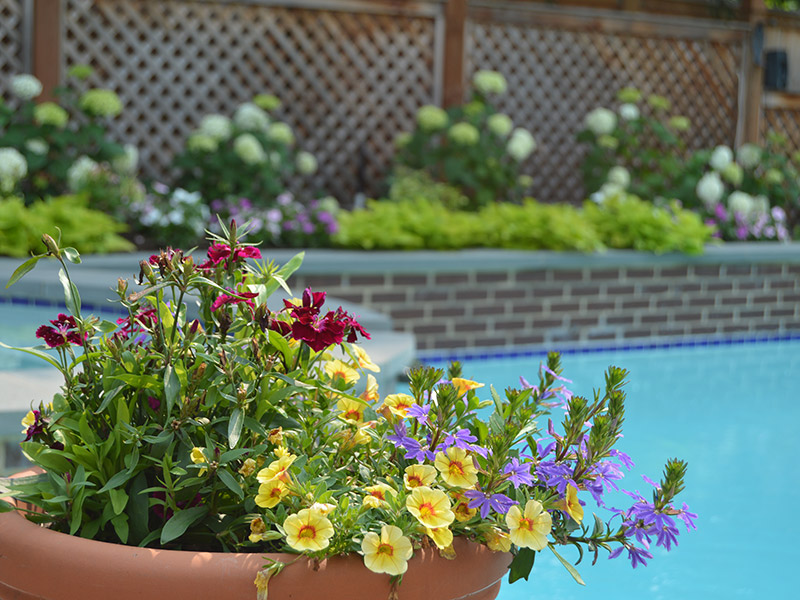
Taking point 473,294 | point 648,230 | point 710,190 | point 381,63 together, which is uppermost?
point 381,63

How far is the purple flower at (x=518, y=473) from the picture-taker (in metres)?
1.23

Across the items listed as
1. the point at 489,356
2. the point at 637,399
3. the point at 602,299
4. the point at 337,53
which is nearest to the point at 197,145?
the point at 337,53

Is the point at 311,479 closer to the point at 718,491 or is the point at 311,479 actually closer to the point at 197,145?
the point at 718,491

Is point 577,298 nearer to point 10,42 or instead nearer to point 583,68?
point 583,68

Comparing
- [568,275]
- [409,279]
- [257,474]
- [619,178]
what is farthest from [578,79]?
[257,474]

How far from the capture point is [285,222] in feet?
19.7

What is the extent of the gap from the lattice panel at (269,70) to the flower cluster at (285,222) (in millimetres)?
1125

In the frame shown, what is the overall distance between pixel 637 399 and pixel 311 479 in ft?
12.5

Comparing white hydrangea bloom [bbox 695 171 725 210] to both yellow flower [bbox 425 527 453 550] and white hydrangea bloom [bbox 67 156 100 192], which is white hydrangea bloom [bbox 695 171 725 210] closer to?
white hydrangea bloom [bbox 67 156 100 192]

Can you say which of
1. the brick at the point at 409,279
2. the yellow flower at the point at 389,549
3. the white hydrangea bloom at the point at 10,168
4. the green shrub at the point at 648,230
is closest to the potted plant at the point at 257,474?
the yellow flower at the point at 389,549

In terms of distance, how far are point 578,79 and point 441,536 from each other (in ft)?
25.6

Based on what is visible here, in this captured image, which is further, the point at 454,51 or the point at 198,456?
the point at 454,51

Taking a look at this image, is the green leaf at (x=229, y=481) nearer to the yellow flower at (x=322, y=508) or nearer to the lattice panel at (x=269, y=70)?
the yellow flower at (x=322, y=508)

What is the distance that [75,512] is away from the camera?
4.07 ft
